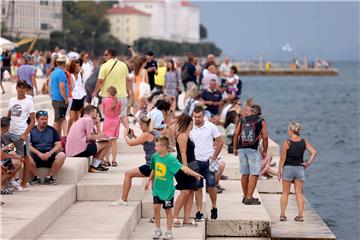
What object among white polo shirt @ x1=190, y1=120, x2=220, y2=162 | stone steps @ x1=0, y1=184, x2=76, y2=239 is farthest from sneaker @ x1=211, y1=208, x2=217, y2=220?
stone steps @ x1=0, y1=184, x2=76, y2=239

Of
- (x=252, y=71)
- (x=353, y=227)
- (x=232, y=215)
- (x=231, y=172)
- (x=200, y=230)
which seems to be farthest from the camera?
(x=252, y=71)

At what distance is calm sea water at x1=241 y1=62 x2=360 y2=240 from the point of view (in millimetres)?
19266

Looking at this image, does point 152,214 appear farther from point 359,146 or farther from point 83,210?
point 359,146

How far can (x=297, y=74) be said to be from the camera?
537 ft

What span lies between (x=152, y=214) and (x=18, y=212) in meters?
2.37

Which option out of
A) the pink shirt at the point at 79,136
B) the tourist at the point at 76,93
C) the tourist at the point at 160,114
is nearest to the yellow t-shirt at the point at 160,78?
the tourist at the point at 76,93

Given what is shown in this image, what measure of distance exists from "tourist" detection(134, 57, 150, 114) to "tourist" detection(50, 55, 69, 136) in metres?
5.15

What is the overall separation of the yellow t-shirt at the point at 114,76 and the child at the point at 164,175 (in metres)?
6.01

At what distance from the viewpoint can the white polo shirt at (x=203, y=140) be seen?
11895 millimetres

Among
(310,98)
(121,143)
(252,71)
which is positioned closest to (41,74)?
(121,143)

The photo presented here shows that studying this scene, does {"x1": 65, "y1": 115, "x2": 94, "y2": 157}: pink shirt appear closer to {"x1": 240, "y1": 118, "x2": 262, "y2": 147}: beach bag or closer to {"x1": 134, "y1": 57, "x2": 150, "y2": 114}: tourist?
{"x1": 240, "y1": 118, "x2": 262, "y2": 147}: beach bag

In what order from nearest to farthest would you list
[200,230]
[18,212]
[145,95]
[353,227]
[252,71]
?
[18,212] < [200,230] < [353,227] < [145,95] < [252,71]

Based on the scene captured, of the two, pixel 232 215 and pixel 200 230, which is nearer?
pixel 200 230

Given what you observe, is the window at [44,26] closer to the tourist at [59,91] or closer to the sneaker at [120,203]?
the tourist at [59,91]
